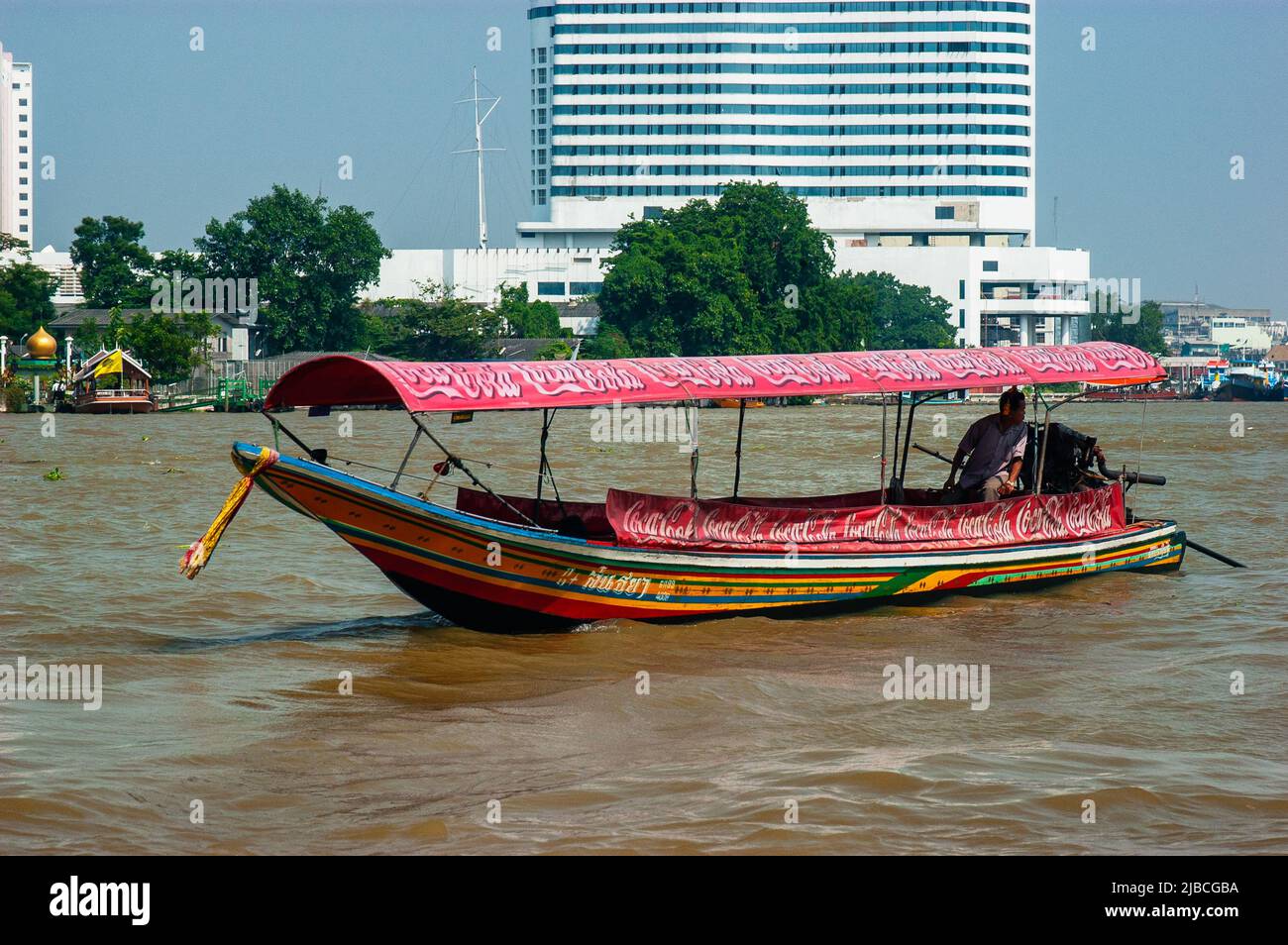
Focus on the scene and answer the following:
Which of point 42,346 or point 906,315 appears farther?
point 906,315

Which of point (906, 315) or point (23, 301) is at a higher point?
point (23, 301)

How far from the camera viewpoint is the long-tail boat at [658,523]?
9.66m

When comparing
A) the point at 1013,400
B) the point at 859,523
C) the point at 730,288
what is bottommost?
the point at 859,523

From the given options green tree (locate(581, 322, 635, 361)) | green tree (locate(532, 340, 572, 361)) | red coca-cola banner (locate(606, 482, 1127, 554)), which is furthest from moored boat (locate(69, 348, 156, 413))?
red coca-cola banner (locate(606, 482, 1127, 554))

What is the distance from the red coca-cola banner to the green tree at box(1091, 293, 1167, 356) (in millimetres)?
90857

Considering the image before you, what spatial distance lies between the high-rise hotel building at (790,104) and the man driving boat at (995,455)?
291 ft

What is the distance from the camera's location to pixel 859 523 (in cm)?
1155

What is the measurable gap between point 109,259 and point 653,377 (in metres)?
67.4

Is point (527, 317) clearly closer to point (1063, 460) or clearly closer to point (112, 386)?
point (112, 386)

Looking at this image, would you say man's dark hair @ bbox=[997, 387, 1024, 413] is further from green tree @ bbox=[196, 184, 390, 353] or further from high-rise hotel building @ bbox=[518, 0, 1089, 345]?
high-rise hotel building @ bbox=[518, 0, 1089, 345]

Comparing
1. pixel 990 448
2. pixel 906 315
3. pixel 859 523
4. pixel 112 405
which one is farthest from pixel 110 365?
pixel 906 315

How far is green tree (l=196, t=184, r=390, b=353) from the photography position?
68.5 meters

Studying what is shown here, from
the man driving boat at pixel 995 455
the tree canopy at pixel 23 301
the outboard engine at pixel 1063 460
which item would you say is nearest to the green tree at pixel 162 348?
the tree canopy at pixel 23 301

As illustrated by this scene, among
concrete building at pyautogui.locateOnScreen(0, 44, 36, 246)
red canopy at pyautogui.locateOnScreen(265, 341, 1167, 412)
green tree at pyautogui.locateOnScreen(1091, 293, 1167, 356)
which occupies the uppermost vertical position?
concrete building at pyautogui.locateOnScreen(0, 44, 36, 246)
